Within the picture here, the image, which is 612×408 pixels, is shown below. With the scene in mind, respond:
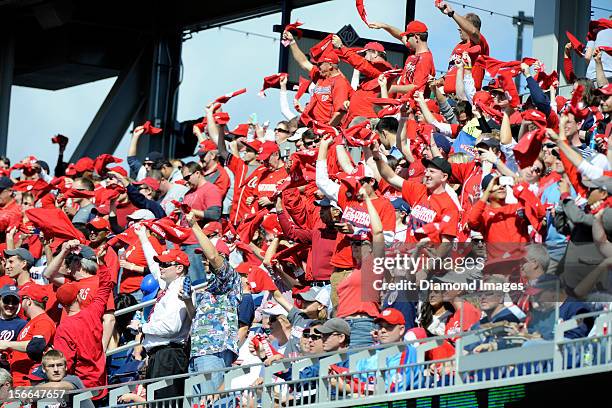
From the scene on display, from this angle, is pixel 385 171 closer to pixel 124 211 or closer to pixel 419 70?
pixel 419 70

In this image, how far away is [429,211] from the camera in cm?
975

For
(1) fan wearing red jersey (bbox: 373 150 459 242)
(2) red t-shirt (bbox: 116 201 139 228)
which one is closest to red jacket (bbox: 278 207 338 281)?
(1) fan wearing red jersey (bbox: 373 150 459 242)

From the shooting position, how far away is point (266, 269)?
39.1 feet

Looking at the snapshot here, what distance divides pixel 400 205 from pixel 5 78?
52.2 feet

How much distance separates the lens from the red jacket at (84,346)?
11.2m

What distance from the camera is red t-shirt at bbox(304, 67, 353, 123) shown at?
44.8 feet

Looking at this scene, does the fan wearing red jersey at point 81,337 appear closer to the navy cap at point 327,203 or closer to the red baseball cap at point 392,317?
the navy cap at point 327,203

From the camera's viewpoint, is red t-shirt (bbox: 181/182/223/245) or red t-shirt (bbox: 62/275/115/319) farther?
red t-shirt (bbox: 181/182/223/245)

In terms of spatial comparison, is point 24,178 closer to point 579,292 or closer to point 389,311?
point 389,311

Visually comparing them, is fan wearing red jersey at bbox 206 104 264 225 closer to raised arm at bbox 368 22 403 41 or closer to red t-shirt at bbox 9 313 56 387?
raised arm at bbox 368 22 403 41

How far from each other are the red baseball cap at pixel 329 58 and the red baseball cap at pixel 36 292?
3.72m

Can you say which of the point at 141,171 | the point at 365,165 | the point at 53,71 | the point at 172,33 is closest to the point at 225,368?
the point at 365,165

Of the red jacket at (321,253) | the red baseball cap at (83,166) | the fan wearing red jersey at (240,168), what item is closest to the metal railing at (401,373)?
the red jacket at (321,253)

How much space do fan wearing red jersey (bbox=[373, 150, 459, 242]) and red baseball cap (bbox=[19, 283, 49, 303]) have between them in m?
3.95
